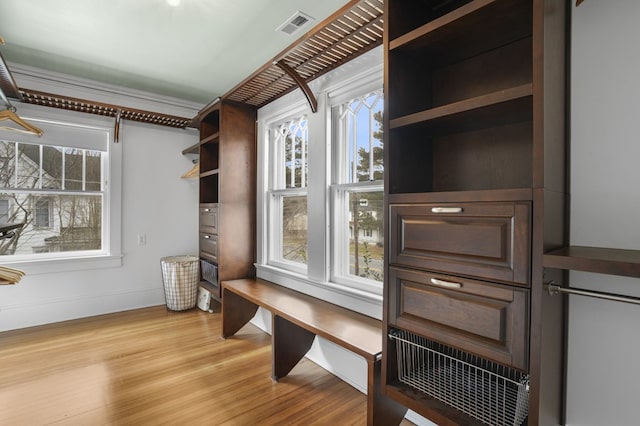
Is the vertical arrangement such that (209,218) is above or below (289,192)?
below

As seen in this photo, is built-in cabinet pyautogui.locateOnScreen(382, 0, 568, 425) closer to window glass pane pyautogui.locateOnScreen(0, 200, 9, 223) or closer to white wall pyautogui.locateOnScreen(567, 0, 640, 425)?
white wall pyautogui.locateOnScreen(567, 0, 640, 425)

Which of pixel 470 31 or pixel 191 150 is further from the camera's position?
pixel 191 150

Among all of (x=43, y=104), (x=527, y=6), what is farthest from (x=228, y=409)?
(x=43, y=104)

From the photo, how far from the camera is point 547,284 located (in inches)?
45.3

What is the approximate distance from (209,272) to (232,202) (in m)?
0.89

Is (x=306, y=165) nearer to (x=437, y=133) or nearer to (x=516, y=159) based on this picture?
(x=437, y=133)

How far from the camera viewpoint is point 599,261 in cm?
96

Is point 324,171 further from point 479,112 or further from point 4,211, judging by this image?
point 4,211

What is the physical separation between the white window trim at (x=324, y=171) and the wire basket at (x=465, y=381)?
58 centimetres

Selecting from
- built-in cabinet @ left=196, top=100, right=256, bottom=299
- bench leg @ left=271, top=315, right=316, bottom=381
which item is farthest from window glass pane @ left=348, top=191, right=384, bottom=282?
built-in cabinet @ left=196, top=100, right=256, bottom=299

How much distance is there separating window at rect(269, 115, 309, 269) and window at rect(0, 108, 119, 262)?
1.97 metres

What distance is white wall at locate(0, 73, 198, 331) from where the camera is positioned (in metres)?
3.43

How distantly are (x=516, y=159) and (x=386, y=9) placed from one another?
2.92 ft

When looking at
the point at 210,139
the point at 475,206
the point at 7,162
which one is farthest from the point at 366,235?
the point at 7,162
